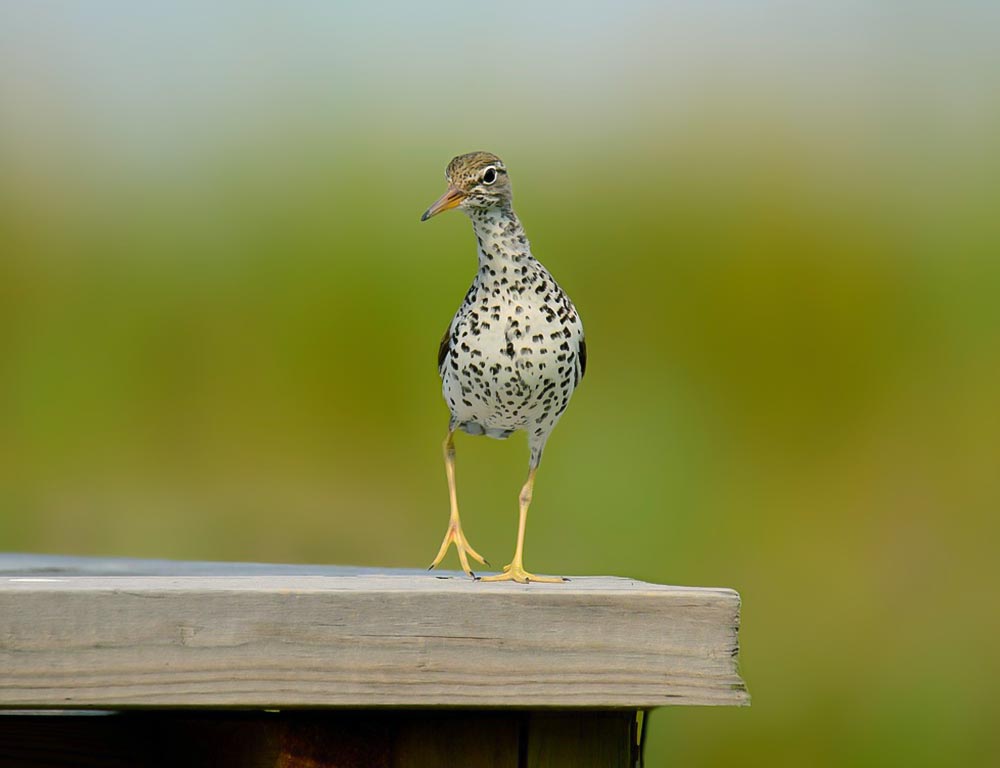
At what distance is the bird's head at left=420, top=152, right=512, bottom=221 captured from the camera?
425 centimetres

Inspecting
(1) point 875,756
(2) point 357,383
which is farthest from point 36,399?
(1) point 875,756

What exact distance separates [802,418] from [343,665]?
5.19 metres

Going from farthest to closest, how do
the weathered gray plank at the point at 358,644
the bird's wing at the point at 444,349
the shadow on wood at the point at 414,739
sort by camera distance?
the bird's wing at the point at 444,349
the shadow on wood at the point at 414,739
the weathered gray plank at the point at 358,644

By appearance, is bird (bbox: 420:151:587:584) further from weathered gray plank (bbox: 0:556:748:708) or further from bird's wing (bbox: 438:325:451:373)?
weathered gray plank (bbox: 0:556:748:708)

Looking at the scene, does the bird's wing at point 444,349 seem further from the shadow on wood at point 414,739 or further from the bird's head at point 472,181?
the shadow on wood at point 414,739

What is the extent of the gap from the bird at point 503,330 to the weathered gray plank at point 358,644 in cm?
92

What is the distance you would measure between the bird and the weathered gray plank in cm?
92

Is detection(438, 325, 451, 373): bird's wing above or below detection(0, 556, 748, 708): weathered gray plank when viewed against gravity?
above

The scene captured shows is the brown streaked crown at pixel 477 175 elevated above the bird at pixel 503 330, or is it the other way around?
the brown streaked crown at pixel 477 175

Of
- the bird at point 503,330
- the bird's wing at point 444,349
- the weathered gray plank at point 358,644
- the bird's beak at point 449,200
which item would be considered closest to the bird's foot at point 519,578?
the bird at point 503,330

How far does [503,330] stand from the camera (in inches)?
165

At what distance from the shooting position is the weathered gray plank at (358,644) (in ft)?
9.86

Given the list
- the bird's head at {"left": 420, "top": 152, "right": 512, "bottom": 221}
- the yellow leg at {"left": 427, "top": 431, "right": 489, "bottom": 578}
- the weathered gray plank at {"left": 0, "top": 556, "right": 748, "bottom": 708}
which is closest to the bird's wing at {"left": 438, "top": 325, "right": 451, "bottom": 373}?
the yellow leg at {"left": 427, "top": 431, "right": 489, "bottom": 578}

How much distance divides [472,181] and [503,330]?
0.42 meters
